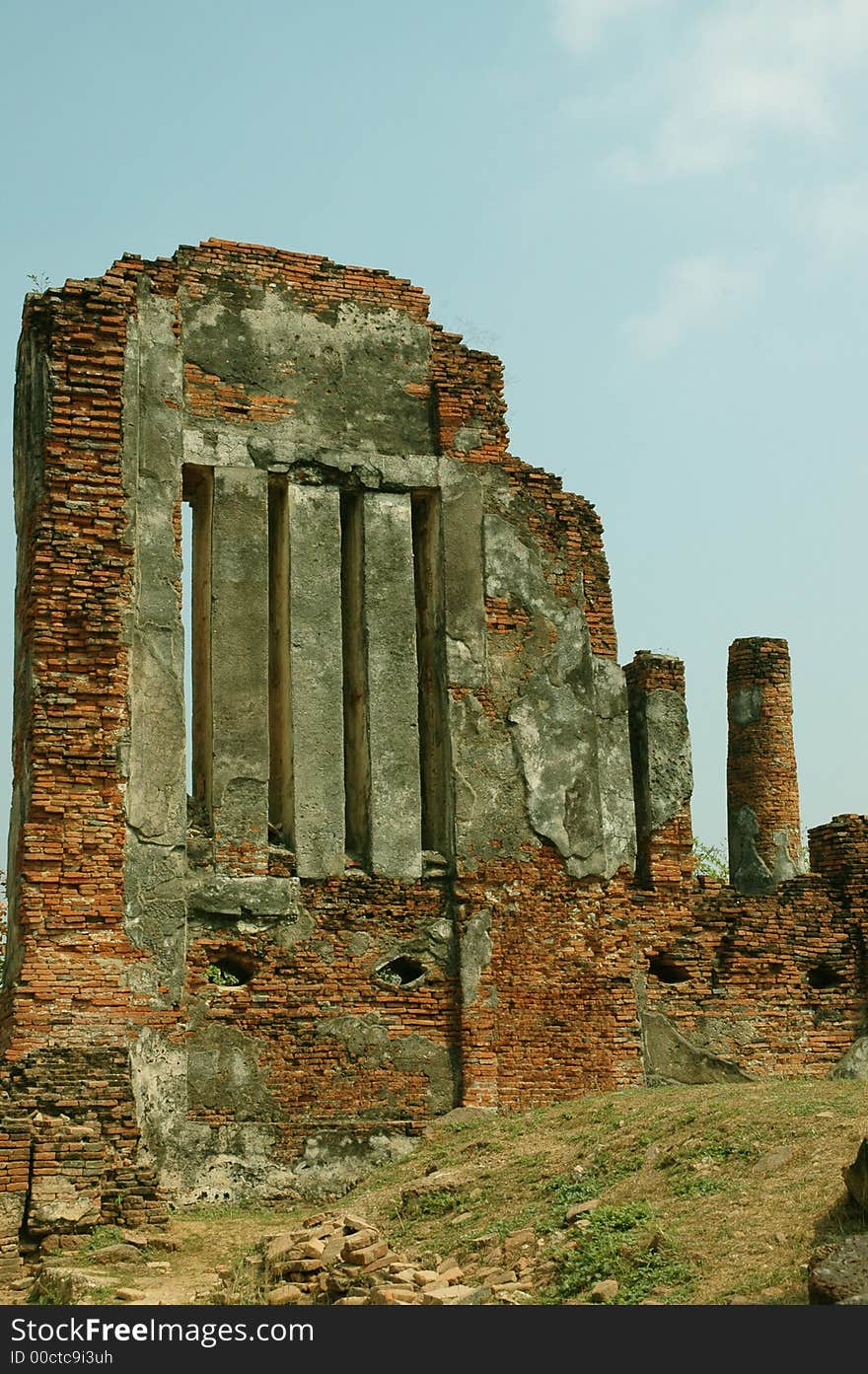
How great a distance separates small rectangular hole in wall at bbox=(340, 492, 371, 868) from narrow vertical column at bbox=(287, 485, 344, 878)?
0.72ft

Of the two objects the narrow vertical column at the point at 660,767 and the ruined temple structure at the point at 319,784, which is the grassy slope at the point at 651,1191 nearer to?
the ruined temple structure at the point at 319,784

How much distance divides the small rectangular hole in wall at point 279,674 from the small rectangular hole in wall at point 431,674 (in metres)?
1.17

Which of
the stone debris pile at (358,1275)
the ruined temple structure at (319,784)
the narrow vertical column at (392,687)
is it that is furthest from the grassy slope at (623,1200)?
the narrow vertical column at (392,687)

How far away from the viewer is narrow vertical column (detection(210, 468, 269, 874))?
13.8 m

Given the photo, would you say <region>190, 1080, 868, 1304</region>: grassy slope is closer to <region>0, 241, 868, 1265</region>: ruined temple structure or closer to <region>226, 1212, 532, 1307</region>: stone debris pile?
<region>226, 1212, 532, 1307</region>: stone debris pile

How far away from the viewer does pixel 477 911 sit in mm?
14344

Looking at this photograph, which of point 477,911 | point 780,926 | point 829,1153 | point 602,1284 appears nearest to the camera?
point 602,1284

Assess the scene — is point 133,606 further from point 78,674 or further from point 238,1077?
point 238,1077

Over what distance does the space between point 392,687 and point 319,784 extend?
1.04 metres

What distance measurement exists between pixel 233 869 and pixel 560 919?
281 centimetres

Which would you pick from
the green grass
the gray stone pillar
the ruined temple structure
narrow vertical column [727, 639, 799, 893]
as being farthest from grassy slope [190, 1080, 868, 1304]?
narrow vertical column [727, 639, 799, 893]

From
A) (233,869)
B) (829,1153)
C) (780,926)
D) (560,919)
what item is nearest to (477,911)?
(560,919)

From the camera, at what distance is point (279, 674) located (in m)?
14.5

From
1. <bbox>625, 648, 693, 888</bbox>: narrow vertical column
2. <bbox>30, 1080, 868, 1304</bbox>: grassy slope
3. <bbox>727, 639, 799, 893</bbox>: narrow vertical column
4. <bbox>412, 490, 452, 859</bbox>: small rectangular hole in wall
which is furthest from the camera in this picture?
<bbox>727, 639, 799, 893</bbox>: narrow vertical column
